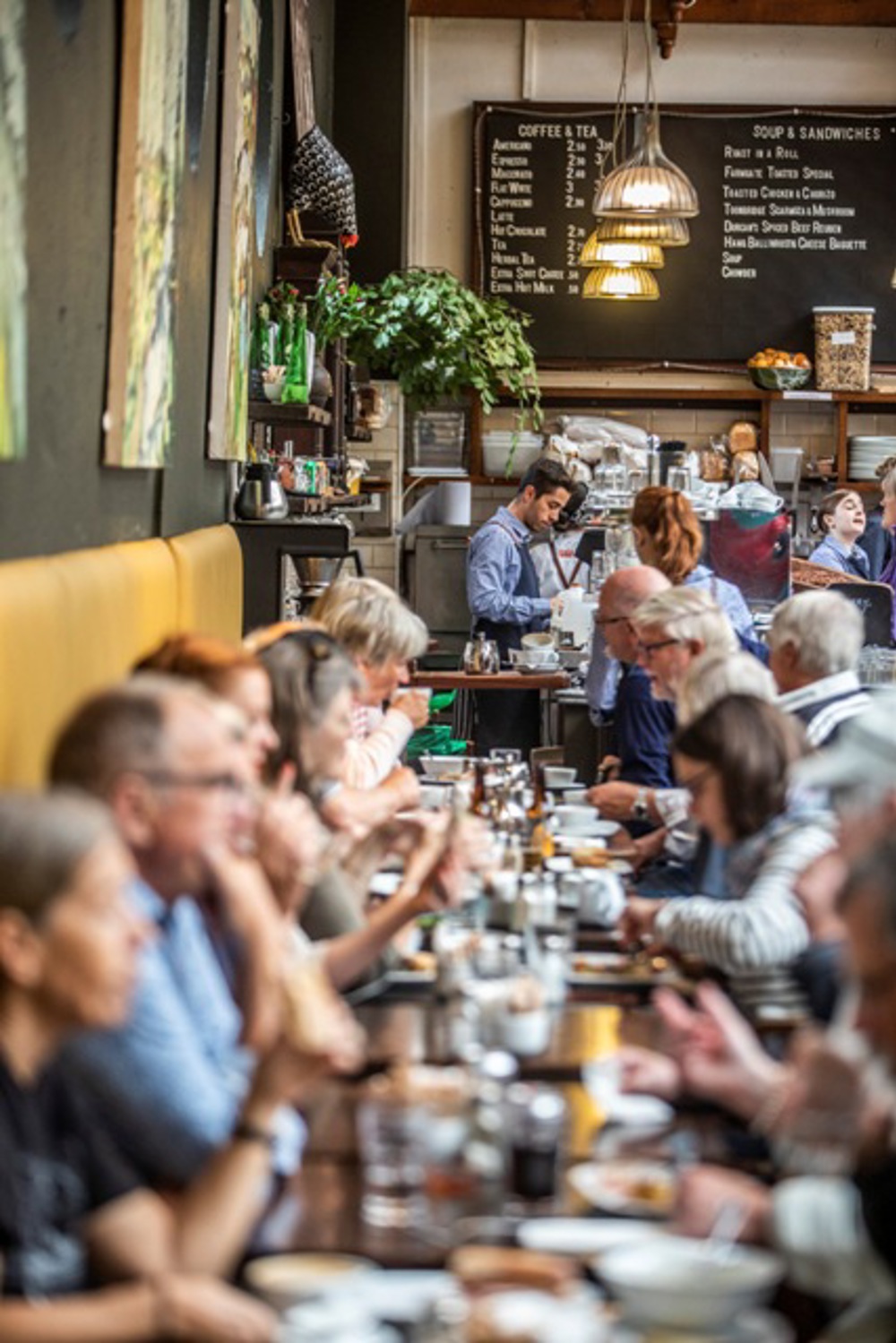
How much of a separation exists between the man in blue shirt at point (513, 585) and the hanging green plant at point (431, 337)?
0.77 meters

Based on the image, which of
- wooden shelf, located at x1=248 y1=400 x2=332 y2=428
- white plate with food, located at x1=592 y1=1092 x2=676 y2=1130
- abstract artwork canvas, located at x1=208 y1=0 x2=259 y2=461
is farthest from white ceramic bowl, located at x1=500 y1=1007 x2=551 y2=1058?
wooden shelf, located at x1=248 y1=400 x2=332 y2=428

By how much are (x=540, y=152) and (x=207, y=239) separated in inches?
248

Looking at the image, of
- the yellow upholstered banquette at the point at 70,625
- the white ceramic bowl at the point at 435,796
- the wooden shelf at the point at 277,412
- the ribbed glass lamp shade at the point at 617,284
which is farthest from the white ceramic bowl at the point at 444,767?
the ribbed glass lamp shade at the point at 617,284

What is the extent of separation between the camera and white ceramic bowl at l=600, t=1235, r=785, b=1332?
7.08 feet

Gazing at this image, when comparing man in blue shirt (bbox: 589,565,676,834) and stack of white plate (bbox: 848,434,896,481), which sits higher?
stack of white plate (bbox: 848,434,896,481)

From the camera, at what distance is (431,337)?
1065cm

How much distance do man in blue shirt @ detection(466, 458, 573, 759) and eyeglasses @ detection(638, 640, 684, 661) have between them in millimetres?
3801

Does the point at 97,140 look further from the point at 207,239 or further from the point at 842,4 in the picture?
the point at 842,4

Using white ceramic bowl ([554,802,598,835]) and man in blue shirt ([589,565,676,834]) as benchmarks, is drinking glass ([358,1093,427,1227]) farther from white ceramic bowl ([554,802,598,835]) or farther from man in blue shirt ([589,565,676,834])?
man in blue shirt ([589,565,676,834])

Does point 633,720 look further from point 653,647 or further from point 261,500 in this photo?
point 261,500

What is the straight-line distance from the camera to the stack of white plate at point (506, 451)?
501 inches

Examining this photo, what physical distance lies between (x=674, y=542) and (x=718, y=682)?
9.88 feet

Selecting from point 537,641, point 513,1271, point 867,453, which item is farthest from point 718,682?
point 867,453

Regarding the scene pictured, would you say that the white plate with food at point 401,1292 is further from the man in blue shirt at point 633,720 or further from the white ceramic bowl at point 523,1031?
the man in blue shirt at point 633,720
